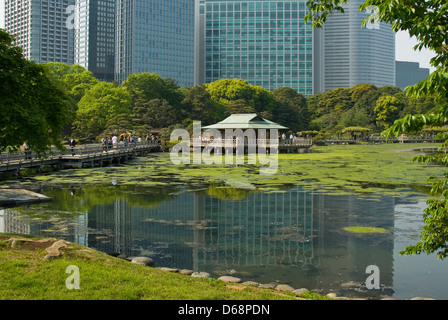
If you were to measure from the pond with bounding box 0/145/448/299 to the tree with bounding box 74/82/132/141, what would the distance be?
103 ft

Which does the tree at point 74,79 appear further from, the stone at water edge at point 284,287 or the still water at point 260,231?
the stone at water edge at point 284,287

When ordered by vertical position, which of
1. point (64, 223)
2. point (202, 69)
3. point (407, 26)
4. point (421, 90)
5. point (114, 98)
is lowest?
point (64, 223)

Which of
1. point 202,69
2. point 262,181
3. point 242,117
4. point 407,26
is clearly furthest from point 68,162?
point 202,69

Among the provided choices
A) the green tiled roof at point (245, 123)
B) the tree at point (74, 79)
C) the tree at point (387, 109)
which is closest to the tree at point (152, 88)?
the tree at point (74, 79)

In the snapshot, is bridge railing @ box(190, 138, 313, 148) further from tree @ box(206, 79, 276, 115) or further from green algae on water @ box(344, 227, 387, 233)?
green algae on water @ box(344, 227, 387, 233)

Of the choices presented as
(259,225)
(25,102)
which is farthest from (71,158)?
(25,102)

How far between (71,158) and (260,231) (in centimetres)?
2227

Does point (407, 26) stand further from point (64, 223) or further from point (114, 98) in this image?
point (114, 98)

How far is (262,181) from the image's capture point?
25062mm

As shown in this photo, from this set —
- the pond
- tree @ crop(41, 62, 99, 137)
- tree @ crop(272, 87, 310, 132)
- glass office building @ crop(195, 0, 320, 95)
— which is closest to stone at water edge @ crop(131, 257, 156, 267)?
the pond

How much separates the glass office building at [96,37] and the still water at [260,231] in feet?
478

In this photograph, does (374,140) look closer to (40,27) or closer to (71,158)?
(71,158)

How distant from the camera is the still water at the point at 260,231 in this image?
9.60 metres

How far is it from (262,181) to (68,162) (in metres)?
15.2
